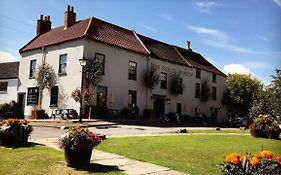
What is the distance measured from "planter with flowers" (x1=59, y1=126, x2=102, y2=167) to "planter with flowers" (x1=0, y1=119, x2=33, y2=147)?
122 inches

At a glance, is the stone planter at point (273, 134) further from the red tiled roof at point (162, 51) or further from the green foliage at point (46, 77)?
the green foliage at point (46, 77)

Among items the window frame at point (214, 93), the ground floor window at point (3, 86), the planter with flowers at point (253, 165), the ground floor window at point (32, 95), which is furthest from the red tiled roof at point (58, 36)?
the planter with flowers at point (253, 165)

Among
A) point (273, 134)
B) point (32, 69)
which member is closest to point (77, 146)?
point (273, 134)

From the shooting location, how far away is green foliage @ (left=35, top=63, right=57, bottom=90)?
93.0ft

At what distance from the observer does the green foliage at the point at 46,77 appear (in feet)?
93.0

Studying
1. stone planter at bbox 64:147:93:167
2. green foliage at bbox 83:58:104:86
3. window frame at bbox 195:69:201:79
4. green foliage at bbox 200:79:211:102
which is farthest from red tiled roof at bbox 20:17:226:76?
stone planter at bbox 64:147:93:167

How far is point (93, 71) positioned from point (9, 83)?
15.0 meters

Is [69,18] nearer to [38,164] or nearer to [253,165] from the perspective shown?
[38,164]

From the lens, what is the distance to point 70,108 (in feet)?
85.8

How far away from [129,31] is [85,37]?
8.80 m

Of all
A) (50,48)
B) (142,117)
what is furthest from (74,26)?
(142,117)

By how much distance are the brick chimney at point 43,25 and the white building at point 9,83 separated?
5.86 metres

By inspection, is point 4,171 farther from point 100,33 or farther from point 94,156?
point 100,33

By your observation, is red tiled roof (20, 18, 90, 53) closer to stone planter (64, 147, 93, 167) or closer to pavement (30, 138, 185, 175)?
pavement (30, 138, 185, 175)
